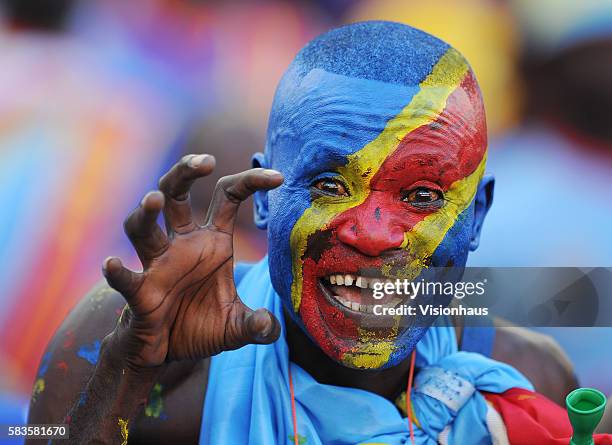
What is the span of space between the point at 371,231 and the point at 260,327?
1.09 ft

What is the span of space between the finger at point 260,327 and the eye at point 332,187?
1.16 ft

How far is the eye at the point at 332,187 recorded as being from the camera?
2.13 metres

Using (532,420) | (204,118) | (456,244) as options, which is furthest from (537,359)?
(204,118)

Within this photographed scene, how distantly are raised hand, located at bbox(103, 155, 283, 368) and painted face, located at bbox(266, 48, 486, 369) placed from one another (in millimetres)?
232

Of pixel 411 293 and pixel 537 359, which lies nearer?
pixel 411 293

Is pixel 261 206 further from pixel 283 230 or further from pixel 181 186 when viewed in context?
pixel 181 186

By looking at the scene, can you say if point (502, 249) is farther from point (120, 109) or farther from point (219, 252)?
point (219, 252)

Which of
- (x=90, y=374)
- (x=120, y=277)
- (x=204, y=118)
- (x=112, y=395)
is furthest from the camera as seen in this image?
(x=204, y=118)

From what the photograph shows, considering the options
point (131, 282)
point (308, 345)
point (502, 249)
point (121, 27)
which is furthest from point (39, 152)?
point (131, 282)

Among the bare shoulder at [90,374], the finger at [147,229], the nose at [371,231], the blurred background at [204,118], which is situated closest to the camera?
the finger at [147,229]

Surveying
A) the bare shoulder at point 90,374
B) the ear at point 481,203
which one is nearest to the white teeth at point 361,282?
the ear at point 481,203

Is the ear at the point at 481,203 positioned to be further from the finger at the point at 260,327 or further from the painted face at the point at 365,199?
the finger at the point at 260,327

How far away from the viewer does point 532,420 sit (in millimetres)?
2266

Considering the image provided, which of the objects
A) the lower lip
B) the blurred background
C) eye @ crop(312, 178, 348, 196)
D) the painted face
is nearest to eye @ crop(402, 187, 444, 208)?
the painted face
